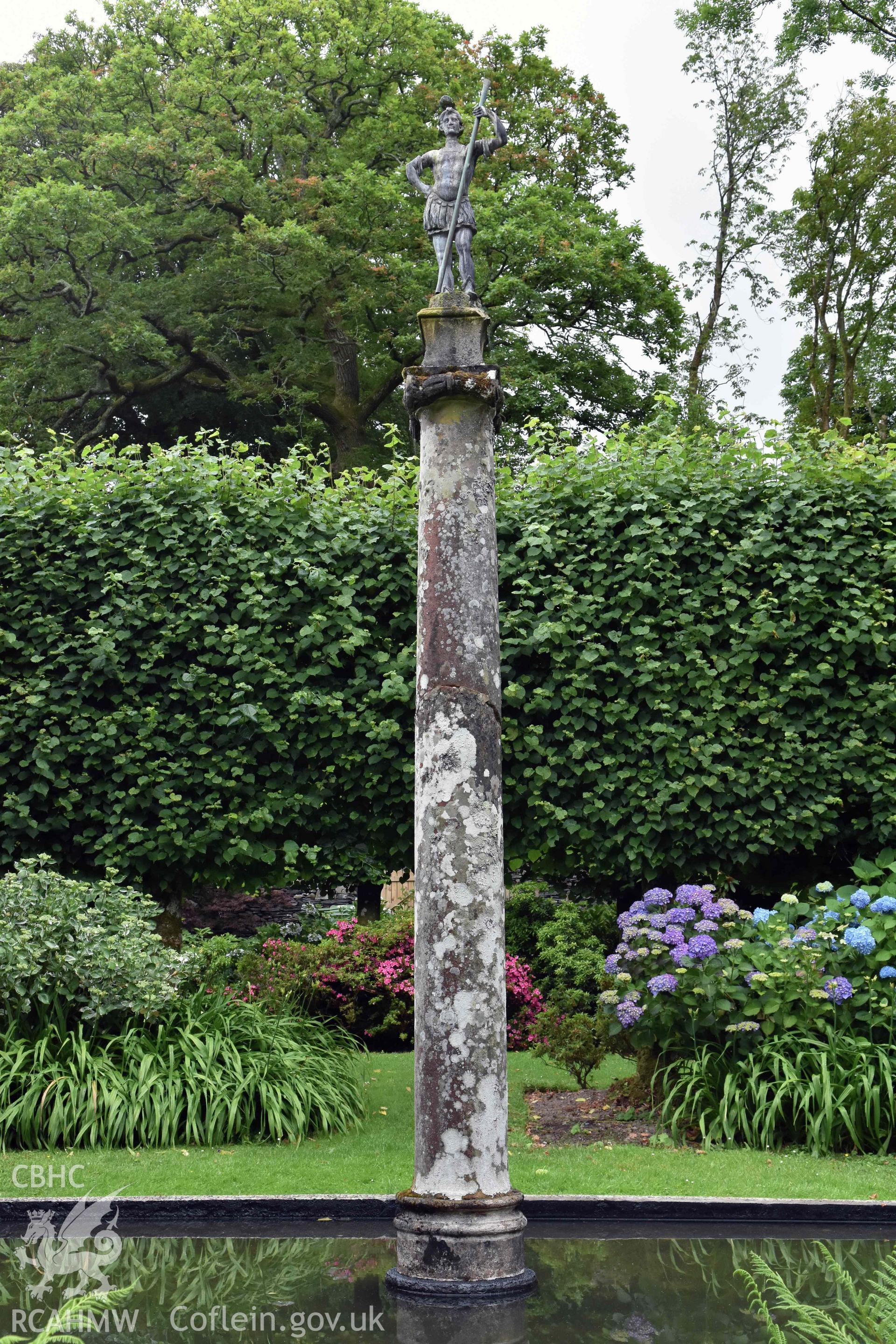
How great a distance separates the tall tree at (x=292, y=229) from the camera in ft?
64.5

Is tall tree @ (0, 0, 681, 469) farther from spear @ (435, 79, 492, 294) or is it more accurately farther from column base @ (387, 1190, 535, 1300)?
column base @ (387, 1190, 535, 1300)

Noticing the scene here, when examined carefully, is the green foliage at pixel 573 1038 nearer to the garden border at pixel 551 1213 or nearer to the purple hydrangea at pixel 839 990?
the purple hydrangea at pixel 839 990

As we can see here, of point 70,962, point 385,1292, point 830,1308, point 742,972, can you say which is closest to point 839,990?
point 742,972

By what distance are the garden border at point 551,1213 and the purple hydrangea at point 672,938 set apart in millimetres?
2033

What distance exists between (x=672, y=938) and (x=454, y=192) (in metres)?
4.75

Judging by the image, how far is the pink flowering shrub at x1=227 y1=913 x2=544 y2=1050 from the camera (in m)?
10.5

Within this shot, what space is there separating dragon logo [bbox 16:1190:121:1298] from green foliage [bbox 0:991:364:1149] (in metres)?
1.06

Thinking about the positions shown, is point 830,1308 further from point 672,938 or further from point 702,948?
point 672,938

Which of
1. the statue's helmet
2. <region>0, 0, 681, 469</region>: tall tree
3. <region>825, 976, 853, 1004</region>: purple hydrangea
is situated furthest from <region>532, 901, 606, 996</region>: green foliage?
<region>0, 0, 681, 469</region>: tall tree

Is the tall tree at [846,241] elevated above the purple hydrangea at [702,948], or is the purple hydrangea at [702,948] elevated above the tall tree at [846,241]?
the tall tree at [846,241]

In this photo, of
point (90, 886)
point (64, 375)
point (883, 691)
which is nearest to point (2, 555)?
point (90, 886)

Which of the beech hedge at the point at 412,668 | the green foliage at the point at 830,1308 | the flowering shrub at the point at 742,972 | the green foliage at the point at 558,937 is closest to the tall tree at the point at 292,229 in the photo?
the green foliage at the point at 558,937

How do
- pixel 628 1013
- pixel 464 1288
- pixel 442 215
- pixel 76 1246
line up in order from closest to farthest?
pixel 464 1288
pixel 76 1246
pixel 442 215
pixel 628 1013

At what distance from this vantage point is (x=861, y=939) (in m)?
7.38
